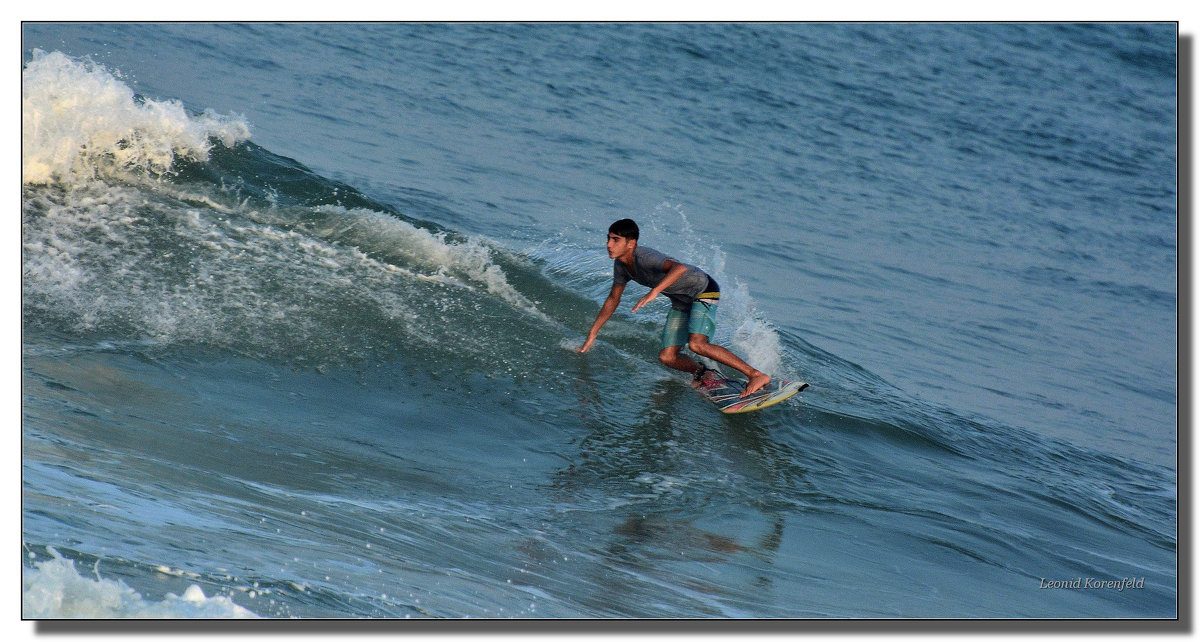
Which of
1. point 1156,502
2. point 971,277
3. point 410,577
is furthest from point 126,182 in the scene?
point 971,277

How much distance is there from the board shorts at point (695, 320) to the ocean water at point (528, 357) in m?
0.46

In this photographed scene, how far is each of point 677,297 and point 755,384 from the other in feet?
2.89

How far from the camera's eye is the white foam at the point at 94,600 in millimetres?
3590

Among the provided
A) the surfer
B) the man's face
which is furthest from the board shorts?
the man's face

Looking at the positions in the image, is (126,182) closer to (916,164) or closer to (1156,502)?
(1156,502)

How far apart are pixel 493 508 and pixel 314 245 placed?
4.63m

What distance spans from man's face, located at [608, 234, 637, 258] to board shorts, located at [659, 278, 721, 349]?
71 centimetres

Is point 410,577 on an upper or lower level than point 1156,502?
upper

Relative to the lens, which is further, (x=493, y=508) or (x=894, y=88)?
(x=894, y=88)

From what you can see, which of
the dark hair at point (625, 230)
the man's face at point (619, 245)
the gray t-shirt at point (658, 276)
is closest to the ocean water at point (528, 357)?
the gray t-shirt at point (658, 276)

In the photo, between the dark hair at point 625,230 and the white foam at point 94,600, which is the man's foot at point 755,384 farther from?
the white foam at point 94,600

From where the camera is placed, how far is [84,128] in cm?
949

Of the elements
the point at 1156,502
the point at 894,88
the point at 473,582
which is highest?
the point at 894,88

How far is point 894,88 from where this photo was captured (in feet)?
73.4
